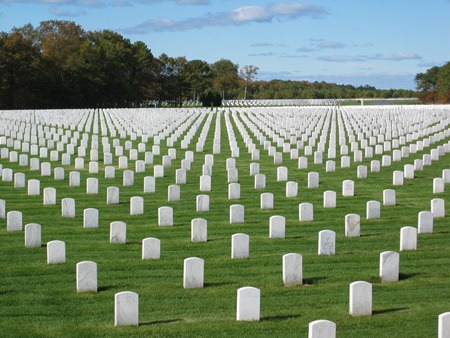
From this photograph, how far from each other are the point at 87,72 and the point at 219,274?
6759 centimetres

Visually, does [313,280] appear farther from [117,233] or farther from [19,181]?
[19,181]

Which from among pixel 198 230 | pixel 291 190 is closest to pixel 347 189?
pixel 291 190

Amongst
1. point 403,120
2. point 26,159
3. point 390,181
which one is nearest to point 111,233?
point 390,181

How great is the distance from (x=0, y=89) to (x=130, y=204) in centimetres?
5253

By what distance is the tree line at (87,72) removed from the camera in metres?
67.4

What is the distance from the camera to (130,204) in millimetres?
16656

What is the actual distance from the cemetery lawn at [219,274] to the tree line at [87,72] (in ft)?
167

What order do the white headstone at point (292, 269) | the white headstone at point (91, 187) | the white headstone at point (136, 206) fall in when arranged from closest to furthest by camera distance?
the white headstone at point (292, 269) → the white headstone at point (136, 206) → the white headstone at point (91, 187)

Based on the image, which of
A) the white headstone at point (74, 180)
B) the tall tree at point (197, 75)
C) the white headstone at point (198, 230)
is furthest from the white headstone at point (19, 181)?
Result: the tall tree at point (197, 75)

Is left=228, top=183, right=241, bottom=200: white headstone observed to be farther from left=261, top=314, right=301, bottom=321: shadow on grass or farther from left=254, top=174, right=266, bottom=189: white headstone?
left=261, top=314, right=301, bottom=321: shadow on grass

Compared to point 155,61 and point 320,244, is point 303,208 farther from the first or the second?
point 155,61

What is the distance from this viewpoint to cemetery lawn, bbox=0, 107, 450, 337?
9.00 meters

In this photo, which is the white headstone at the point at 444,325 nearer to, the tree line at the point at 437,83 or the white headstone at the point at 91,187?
the white headstone at the point at 91,187

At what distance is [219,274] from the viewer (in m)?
11.1
